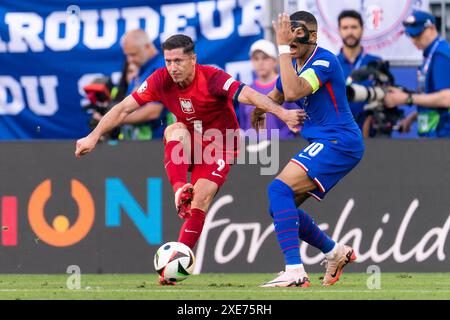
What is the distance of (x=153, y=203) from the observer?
45.7 ft

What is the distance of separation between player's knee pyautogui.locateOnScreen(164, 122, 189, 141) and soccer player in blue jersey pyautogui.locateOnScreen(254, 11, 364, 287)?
1.06 metres

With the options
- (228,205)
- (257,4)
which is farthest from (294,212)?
(257,4)

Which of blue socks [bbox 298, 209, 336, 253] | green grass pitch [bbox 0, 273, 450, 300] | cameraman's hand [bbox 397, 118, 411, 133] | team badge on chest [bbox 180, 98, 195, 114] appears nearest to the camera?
green grass pitch [bbox 0, 273, 450, 300]

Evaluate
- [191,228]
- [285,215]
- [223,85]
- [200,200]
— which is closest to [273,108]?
[223,85]

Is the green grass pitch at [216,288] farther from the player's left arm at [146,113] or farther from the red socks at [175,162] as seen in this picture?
the player's left arm at [146,113]

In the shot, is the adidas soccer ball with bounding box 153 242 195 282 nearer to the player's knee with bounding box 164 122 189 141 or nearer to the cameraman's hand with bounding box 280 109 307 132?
the player's knee with bounding box 164 122 189 141

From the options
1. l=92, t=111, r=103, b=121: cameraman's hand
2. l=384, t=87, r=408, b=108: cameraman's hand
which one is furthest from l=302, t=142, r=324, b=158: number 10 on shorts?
l=92, t=111, r=103, b=121: cameraman's hand

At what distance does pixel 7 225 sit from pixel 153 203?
164 centimetres

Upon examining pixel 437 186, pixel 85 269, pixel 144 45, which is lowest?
pixel 85 269

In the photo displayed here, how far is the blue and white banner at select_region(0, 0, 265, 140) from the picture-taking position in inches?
568

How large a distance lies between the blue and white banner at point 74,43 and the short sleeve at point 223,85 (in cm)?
332

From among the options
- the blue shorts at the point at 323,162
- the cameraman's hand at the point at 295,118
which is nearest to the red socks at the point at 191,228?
the blue shorts at the point at 323,162

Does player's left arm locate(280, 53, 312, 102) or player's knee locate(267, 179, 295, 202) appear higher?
player's left arm locate(280, 53, 312, 102)
